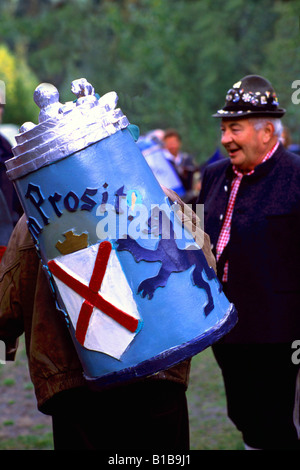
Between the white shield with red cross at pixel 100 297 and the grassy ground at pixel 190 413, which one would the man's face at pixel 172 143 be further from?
the white shield with red cross at pixel 100 297

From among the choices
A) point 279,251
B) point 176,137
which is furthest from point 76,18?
point 279,251

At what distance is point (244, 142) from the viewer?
12.1 feet

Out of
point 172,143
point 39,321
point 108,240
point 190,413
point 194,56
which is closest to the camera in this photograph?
point 108,240

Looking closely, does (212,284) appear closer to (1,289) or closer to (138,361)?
(138,361)

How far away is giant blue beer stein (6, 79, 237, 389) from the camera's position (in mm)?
2113

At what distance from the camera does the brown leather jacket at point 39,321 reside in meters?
2.43

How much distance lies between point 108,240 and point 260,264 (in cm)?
163

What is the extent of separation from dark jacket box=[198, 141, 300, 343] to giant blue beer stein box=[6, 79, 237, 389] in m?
1.46

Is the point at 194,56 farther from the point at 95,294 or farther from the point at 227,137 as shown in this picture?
the point at 95,294

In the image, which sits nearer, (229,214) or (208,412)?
(229,214)

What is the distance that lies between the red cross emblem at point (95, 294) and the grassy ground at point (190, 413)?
258cm

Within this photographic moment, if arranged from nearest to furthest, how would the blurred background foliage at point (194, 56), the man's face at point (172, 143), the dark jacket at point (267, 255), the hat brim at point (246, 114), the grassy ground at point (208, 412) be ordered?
the dark jacket at point (267, 255), the hat brim at point (246, 114), the grassy ground at point (208, 412), the man's face at point (172, 143), the blurred background foliage at point (194, 56)

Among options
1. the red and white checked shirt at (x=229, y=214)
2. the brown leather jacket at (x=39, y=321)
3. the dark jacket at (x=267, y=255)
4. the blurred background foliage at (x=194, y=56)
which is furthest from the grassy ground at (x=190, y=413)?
the blurred background foliage at (x=194, y=56)

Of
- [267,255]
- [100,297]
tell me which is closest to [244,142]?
[267,255]
